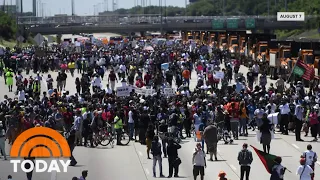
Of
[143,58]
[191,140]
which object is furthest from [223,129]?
[143,58]

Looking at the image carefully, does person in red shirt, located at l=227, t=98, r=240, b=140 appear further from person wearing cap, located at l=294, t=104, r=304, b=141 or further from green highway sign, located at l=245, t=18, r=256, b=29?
green highway sign, located at l=245, t=18, r=256, b=29

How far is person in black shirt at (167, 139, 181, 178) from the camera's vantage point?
2392 centimetres

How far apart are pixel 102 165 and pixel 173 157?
3.33 metres

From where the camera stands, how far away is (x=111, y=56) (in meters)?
62.8

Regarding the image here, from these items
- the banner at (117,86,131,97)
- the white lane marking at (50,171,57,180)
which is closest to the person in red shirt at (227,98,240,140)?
the banner at (117,86,131,97)

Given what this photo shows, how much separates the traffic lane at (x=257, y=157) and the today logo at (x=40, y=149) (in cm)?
472

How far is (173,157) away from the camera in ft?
79.0

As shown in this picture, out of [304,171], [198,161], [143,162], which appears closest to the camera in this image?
[304,171]

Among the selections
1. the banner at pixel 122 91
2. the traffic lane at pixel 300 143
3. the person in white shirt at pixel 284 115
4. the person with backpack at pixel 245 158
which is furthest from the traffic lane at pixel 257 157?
the banner at pixel 122 91

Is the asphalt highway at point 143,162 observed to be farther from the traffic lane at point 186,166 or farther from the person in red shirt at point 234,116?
the person in red shirt at point 234,116

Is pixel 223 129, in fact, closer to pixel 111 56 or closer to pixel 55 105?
pixel 55 105

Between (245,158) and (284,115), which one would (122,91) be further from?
(245,158)

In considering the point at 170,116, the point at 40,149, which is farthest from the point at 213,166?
the point at 170,116

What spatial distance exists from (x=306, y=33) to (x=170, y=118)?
3867 inches
